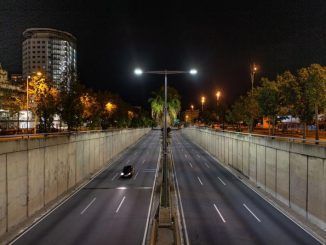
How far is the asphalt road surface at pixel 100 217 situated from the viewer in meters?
23.7

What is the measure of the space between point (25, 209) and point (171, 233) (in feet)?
39.4

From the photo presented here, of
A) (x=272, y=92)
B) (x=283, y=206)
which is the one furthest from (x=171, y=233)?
(x=272, y=92)

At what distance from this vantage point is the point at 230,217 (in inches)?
1137

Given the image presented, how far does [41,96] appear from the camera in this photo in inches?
2205

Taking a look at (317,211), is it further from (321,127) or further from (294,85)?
(321,127)

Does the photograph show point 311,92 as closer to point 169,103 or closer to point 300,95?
point 300,95

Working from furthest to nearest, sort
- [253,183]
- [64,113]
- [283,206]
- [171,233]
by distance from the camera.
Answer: [64,113], [253,183], [283,206], [171,233]

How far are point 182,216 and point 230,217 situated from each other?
3.74m

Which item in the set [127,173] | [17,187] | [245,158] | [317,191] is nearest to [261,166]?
[245,158]

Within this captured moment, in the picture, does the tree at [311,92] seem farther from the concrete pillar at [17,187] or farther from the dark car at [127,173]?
the concrete pillar at [17,187]

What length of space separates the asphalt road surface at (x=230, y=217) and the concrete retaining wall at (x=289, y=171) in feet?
5.06

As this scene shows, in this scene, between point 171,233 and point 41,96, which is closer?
point 171,233

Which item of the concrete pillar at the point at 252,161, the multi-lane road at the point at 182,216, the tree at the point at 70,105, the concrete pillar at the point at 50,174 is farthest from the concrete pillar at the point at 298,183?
the tree at the point at 70,105

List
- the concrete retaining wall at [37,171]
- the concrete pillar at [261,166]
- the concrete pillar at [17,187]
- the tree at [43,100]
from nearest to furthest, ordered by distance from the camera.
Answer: the concrete retaining wall at [37,171] → the concrete pillar at [17,187] → the concrete pillar at [261,166] → the tree at [43,100]
